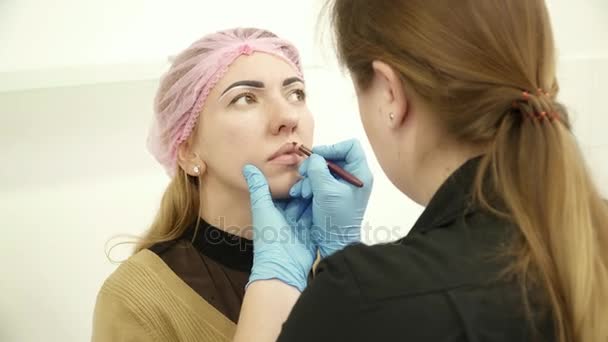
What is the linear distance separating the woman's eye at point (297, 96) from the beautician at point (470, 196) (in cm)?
48

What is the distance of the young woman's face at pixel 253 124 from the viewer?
1294 millimetres

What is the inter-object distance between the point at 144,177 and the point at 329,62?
2.56 ft

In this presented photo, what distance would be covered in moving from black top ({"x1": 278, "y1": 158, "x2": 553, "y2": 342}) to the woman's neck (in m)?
0.68

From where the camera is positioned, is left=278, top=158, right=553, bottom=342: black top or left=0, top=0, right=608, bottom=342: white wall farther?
left=0, top=0, right=608, bottom=342: white wall

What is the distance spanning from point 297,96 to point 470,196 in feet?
2.37

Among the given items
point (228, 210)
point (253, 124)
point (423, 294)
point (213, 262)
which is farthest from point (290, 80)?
point (423, 294)

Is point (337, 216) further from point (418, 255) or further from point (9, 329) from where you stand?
point (9, 329)

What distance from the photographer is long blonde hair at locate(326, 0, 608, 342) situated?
2.29 ft

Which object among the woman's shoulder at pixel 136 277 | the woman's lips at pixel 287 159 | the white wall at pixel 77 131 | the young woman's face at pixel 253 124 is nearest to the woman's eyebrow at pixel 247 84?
the young woman's face at pixel 253 124

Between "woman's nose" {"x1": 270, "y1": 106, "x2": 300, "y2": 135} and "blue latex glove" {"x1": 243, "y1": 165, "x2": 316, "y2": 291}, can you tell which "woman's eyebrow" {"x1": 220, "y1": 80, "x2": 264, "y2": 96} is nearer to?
"woman's nose" {"x1": 270, "y1": 106, "x2": 300, "y2": 135}

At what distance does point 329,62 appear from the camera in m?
1.93

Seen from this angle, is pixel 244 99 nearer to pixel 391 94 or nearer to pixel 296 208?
pixel 296 208

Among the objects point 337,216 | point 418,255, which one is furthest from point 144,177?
point 418,255

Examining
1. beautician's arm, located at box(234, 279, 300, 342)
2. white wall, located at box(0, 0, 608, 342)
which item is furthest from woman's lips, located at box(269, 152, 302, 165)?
white wall, located at box(0, 0, 608, 342)
